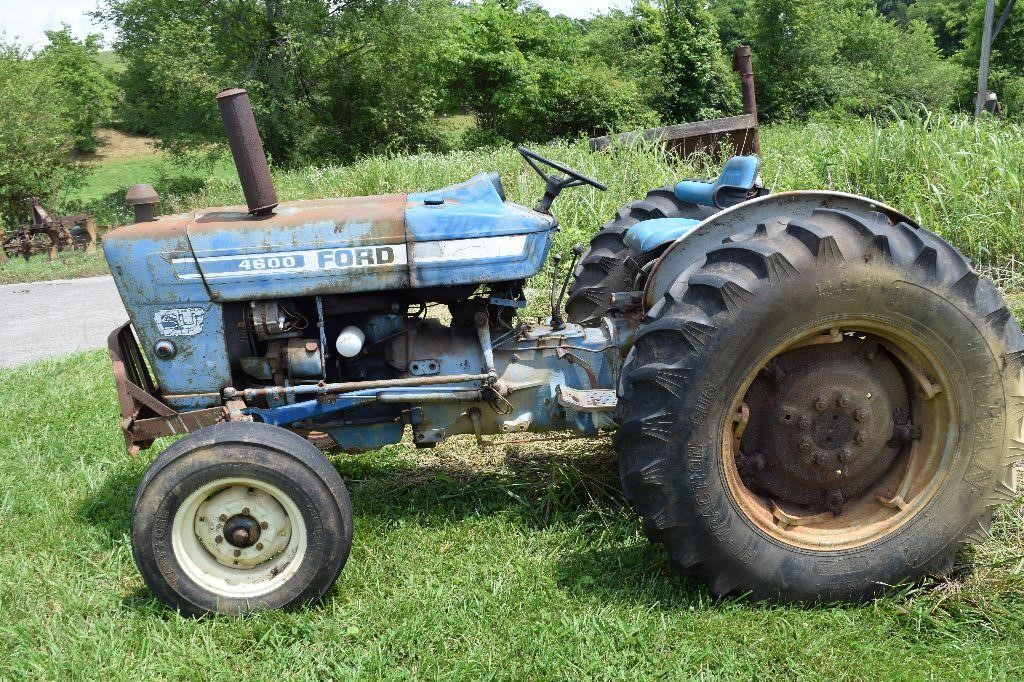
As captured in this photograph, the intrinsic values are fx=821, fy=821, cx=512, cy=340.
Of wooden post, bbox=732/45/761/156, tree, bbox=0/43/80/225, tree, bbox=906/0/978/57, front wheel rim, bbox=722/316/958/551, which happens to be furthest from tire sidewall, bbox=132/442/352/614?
tree, bbox=906/0/978/57

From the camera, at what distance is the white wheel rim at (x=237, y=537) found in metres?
2.85

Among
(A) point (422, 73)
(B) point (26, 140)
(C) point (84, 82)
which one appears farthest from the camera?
(C) point (84, 82)

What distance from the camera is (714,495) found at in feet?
8.81

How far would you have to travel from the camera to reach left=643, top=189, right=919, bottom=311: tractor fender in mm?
3010

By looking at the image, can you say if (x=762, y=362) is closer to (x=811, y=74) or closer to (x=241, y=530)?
(x=241, y=530)

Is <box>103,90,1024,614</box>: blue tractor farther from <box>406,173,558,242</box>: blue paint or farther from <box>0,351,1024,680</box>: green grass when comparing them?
<box>0,351,1024,680</box>: green grass

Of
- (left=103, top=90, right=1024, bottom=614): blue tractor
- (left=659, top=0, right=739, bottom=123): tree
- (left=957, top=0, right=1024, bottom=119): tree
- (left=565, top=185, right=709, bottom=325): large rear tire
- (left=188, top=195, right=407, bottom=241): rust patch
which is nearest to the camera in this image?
(left=103, top=90, right=1024, bottom=614): blue tractor

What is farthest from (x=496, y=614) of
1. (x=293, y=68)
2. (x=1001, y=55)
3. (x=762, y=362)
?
(x=1001, y=55)

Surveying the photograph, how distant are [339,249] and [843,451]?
1967 millimetres

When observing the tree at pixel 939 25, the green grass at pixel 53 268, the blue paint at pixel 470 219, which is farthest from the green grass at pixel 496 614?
the tree at pixel 939 25

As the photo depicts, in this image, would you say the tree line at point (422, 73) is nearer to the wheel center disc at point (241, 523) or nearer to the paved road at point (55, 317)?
the paved road at point (55, 317)

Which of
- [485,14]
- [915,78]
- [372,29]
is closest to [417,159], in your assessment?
[372,29]

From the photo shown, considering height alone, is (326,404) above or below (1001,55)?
below

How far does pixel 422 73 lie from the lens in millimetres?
28984
